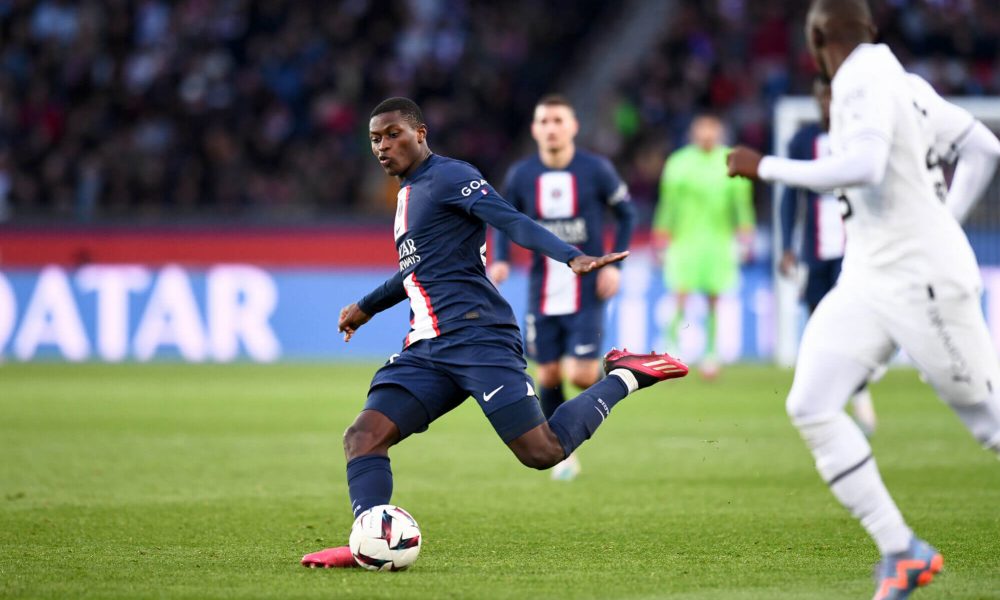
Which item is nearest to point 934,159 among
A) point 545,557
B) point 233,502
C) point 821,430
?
point 821,430

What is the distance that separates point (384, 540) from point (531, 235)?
134 cm

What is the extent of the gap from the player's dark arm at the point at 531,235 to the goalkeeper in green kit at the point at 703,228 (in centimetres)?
1022

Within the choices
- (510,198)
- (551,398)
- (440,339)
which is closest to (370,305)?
(440,339)

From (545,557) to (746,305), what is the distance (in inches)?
500

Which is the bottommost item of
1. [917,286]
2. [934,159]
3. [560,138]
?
[917,286]

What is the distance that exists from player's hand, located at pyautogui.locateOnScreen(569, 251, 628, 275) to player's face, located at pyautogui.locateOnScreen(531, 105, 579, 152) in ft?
12.9

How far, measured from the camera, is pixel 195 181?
2206 centimetres

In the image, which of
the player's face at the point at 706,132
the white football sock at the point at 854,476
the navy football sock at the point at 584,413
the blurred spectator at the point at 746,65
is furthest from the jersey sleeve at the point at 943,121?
the blurred spectator at the point at 746,65

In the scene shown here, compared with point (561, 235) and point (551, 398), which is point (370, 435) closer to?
point (551, 398)

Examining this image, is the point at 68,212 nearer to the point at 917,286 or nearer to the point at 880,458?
the point at 880,458

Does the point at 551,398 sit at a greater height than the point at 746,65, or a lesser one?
lesser

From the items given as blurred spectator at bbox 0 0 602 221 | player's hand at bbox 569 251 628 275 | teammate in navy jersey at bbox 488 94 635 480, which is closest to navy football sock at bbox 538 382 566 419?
teammate in navy jersey at bbox 488 94 635 480

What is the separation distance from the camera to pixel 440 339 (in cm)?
645

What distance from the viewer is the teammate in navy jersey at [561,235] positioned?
970 cm
